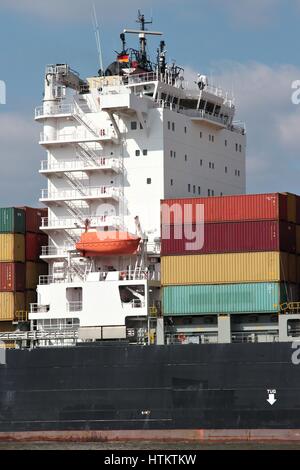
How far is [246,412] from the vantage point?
178ft

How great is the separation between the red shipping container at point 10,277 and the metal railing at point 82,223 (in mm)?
2343

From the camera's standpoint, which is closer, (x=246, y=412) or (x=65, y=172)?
(x=246, y=412)

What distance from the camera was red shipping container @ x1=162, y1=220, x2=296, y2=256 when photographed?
55969 mm

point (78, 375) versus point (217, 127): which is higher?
point (217, 127)

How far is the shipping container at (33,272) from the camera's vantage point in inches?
2403

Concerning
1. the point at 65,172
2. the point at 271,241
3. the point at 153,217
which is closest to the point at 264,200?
the point at 271,241

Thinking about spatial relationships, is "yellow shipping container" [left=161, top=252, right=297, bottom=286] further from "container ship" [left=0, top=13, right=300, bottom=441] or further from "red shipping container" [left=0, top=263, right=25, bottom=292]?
"red shipping container" [left=0, top=263, right=25, bottom=292]

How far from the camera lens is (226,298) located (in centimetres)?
5612

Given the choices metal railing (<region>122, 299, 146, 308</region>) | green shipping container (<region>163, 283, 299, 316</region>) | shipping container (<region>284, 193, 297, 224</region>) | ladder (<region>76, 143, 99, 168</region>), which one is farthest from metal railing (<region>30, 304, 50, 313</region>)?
shipping container (<region>284, 193, 297, 224</region>)

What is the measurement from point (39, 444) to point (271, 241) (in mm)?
12124

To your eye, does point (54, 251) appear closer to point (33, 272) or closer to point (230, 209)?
point (33, 272)

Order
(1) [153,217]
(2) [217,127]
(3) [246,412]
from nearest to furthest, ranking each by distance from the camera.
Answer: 1. (3) [246,412]
2. (1) [153,217]
3. (2) [217,127]

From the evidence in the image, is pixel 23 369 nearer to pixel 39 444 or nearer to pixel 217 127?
pixel 39 444
